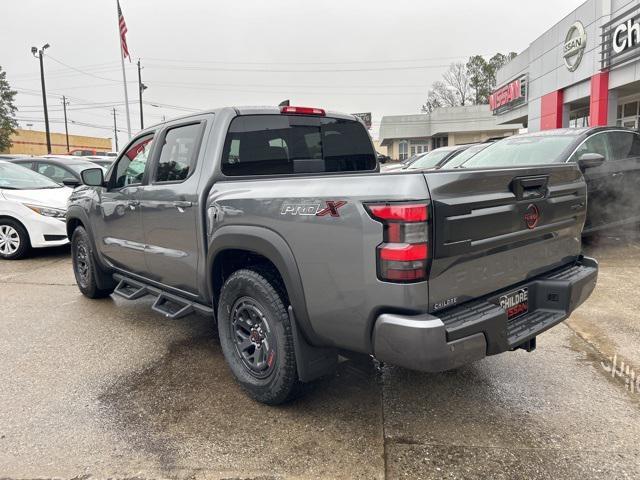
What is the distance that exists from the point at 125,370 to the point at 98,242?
6.06ft

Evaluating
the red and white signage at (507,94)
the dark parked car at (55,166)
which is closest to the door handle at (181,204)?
the dark parked car at (55,166)

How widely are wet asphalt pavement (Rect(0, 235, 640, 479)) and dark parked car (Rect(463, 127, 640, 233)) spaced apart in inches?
95.3

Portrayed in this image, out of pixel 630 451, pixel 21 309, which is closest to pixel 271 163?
pixel 630 451

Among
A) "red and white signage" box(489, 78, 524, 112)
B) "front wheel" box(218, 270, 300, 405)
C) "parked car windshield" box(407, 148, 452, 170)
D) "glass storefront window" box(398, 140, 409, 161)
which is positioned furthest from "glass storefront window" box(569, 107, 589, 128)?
"glass storefront window" box(398, 140, 409, 161)

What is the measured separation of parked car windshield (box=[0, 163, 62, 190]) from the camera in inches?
328

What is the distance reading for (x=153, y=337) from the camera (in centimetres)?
456

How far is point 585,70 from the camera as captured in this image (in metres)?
18.2

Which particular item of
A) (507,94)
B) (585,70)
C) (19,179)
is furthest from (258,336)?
(507,94)

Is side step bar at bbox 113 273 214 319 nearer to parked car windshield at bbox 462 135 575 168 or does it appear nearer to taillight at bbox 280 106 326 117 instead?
taillight at bbox 280 106 326 117

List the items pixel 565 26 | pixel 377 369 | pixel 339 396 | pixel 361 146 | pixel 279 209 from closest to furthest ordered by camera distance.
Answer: pixel 279 209, pixel 339 396, pixel 377 369, pixel 361 146, pixel 565 26

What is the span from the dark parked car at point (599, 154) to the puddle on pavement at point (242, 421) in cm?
420

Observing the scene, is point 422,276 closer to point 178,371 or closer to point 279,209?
point 279,209

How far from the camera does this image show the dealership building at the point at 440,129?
4903 centimetres

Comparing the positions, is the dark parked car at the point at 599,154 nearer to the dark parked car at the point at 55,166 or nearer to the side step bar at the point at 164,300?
the side step bar at the point at 164,300
